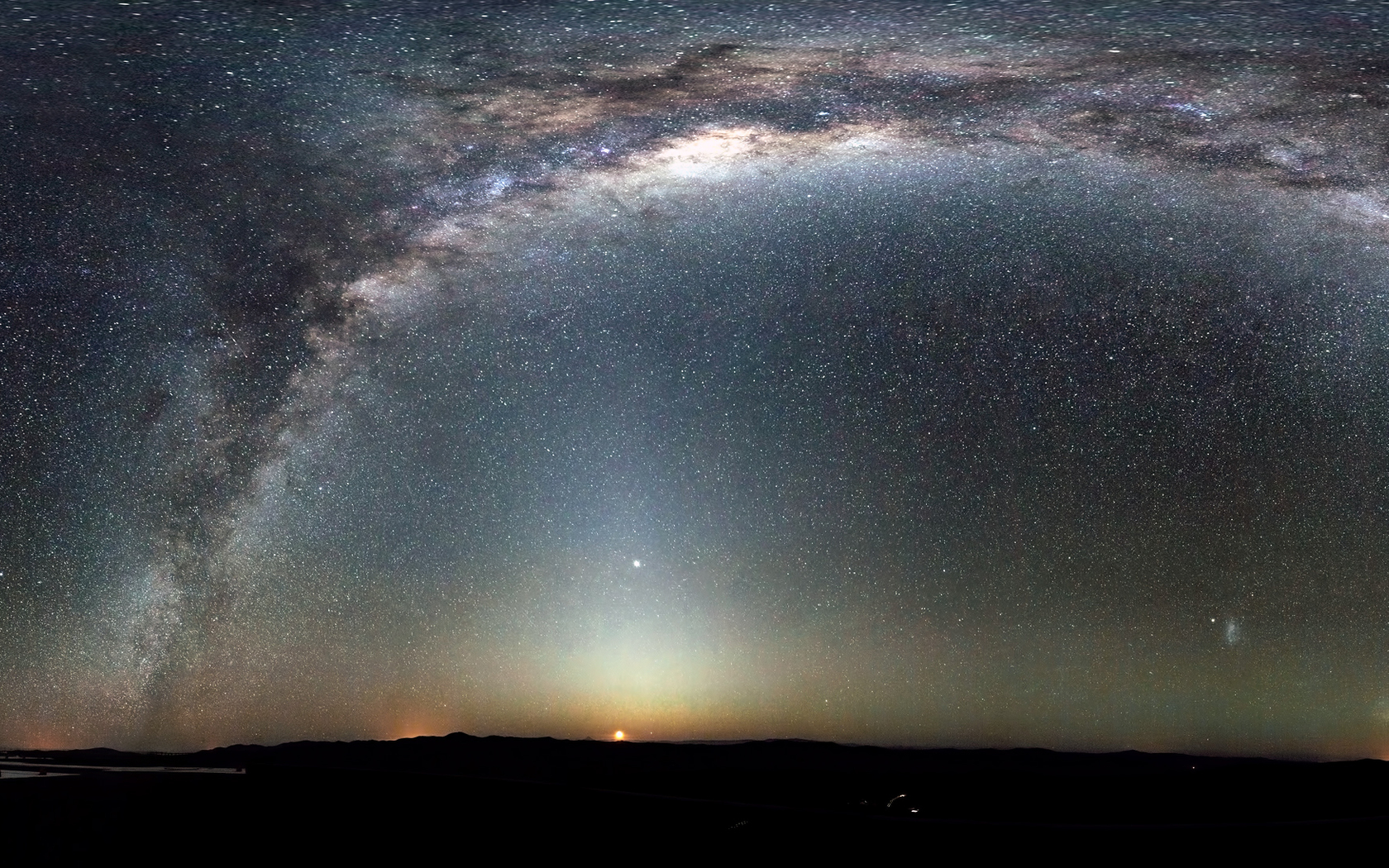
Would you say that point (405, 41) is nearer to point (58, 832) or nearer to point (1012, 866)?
point (58, 832)

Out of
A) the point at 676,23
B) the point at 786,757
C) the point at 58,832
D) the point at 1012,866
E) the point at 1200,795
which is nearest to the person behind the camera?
the point at 1012,866

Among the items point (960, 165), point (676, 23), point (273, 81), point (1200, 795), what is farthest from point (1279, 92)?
point (1200, 795)

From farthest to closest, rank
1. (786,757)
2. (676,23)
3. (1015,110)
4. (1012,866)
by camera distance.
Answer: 1. (786,757)
2. (1015,110)
3. (676,23)
4. (1012,866)

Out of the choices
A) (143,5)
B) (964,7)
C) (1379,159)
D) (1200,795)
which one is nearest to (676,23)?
(964,7)

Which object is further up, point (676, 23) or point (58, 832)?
point (676, 23)

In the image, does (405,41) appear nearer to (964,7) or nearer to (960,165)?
(964,7)

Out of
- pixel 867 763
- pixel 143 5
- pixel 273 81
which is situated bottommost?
pixel 867 763

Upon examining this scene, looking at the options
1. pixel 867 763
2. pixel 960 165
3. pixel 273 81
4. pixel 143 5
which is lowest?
pixel 867 763

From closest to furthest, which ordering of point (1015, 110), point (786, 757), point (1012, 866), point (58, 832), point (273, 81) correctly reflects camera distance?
1. point (1012, 866)
2. point (58, 832)
3. point (273, 81)
4. point (1015, 110)
5. point (786, 757)

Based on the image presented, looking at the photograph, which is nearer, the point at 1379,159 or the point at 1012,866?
the point at 1012,866
